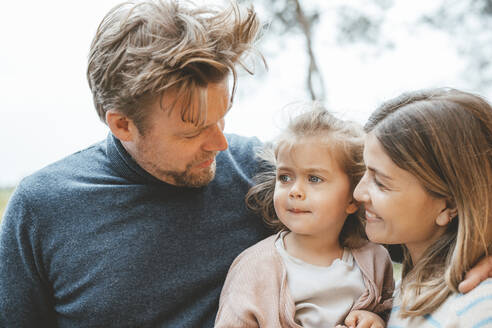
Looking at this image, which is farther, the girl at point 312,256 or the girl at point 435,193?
the girl at point 312,256

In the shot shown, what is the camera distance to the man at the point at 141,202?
1.42 meters

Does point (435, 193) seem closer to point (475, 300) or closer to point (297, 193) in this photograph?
point (475, 300)

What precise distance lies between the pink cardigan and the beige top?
27 mm

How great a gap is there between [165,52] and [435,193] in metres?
0.86

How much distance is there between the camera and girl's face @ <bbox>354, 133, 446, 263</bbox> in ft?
3.92

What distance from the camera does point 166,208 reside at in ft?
5.00

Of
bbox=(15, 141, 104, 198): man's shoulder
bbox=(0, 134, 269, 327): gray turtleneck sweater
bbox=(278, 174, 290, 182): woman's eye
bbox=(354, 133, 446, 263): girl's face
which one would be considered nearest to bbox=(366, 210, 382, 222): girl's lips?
bbox=(354, 133, 446, 263): girl's face

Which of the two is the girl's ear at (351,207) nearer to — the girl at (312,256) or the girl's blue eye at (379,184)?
the girl at (312,256)

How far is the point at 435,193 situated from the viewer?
119 cm

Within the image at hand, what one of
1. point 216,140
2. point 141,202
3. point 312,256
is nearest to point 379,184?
point 312,256

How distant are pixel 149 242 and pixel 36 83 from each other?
1.00 metres

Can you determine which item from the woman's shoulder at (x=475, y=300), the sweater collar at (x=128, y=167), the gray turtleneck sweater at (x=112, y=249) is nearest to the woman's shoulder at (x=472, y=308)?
the woman's shoulder at (x=475, y=300)

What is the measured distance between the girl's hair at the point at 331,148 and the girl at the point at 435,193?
0.46ft

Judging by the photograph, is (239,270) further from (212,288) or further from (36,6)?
(36,6)
